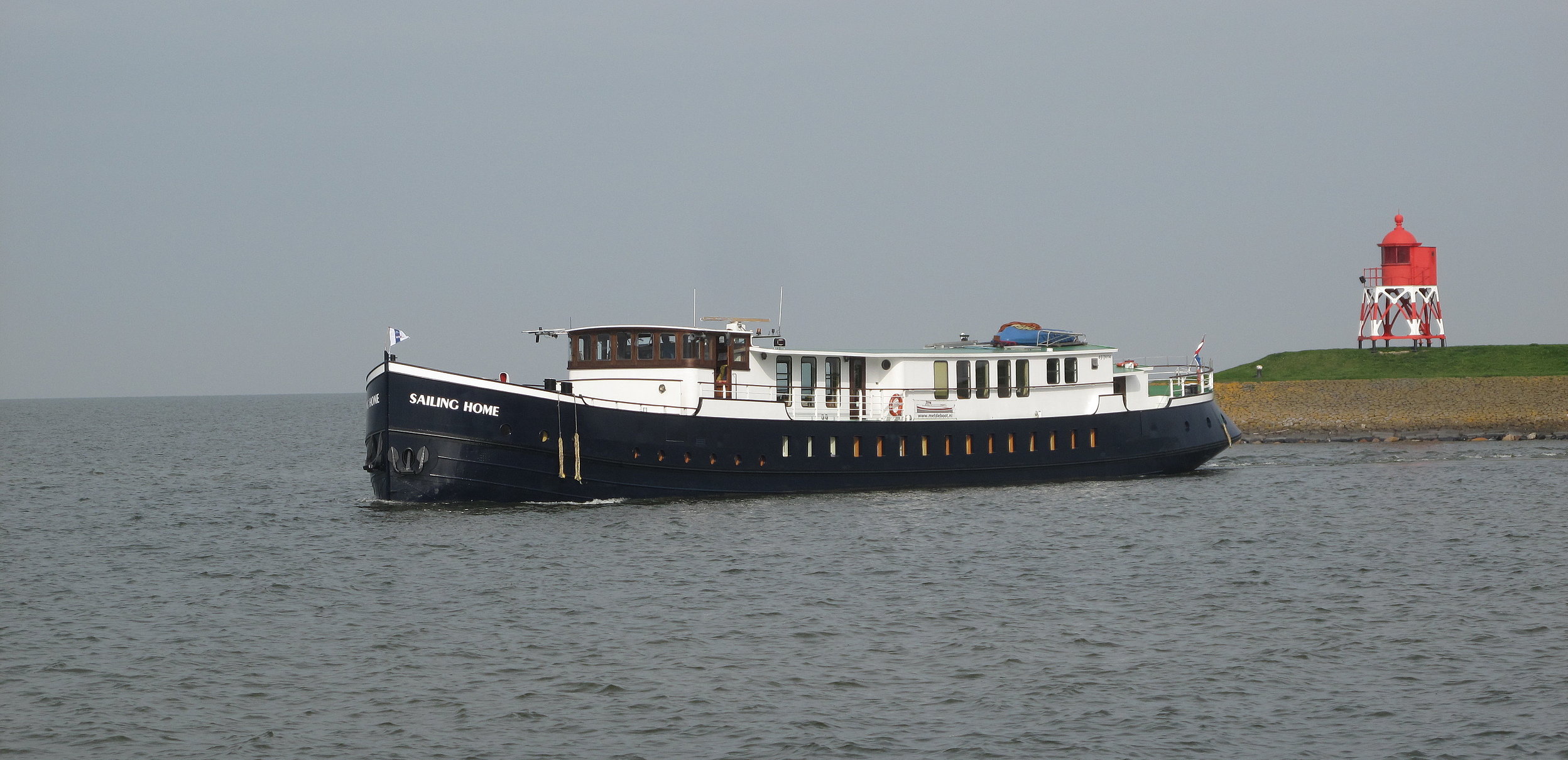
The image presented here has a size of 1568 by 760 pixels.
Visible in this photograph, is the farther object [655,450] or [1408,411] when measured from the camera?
[1408,411]

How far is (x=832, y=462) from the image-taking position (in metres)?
33.3

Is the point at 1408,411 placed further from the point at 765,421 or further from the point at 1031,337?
the point at 765,421

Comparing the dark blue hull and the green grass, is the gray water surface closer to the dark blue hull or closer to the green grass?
the dark blue hull

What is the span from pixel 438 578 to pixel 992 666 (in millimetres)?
10716

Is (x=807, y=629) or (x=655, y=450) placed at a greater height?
(x=655, y=450)

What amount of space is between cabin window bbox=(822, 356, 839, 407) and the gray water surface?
8.81ft

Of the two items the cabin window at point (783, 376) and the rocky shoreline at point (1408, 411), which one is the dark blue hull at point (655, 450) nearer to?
the cabin window at point (783, 376)

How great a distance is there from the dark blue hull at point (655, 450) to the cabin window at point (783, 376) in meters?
1.45

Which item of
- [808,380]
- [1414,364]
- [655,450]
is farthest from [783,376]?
[1414,364]

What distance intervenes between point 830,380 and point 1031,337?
26.0 ft

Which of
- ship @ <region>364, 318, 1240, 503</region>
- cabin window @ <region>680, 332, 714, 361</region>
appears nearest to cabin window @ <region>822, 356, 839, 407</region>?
ship @ <region>364, 318, 1240, 503</region>

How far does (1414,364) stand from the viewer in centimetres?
6147

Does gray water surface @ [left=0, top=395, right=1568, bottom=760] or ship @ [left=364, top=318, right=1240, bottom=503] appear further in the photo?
ship @ [left=364, top=318, right=1240, bottom=503]

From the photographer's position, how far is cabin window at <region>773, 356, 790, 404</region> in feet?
111
